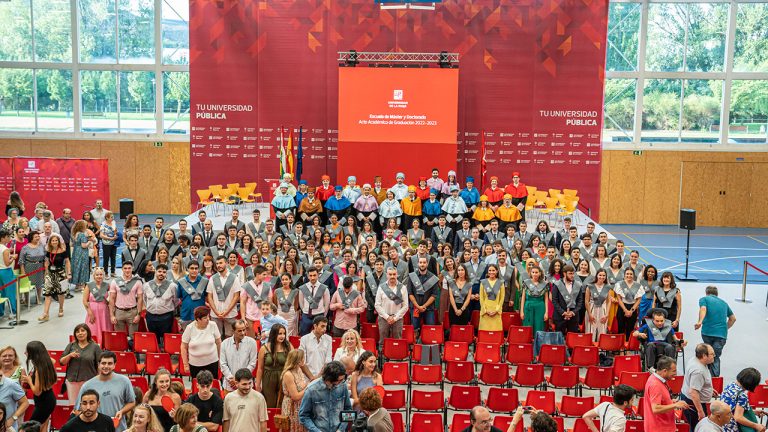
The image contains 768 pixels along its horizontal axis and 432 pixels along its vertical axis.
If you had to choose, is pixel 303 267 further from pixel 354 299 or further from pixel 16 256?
pixel 16 256

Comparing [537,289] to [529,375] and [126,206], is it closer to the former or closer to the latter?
[529,375]

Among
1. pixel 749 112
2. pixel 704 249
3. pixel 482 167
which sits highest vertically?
pixel 749 112

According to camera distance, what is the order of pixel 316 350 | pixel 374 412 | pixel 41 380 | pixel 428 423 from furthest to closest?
pixel 316 350 → pixel 428 423 → pixel 41 380 → pixel 374 412

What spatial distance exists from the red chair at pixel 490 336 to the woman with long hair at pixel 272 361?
13.4ft

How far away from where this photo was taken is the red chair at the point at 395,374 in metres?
10.5

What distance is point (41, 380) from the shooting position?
8.30 metres

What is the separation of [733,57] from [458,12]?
10.7 m

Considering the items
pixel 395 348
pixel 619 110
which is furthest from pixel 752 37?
pixel 395 348

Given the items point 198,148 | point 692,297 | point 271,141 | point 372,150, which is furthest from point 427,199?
point 198,148

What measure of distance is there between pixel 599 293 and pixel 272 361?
6.08 metres

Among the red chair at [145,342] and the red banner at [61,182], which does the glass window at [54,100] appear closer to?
the red banner at [61,182]

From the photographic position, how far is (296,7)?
24172 millimetres

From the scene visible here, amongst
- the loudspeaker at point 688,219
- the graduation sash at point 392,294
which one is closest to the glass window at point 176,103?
the loudspeaker at point 688,219

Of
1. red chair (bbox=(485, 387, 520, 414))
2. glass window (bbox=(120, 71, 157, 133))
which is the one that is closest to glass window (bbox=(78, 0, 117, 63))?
glass window (bbox=(120, 71, 157, 133))
